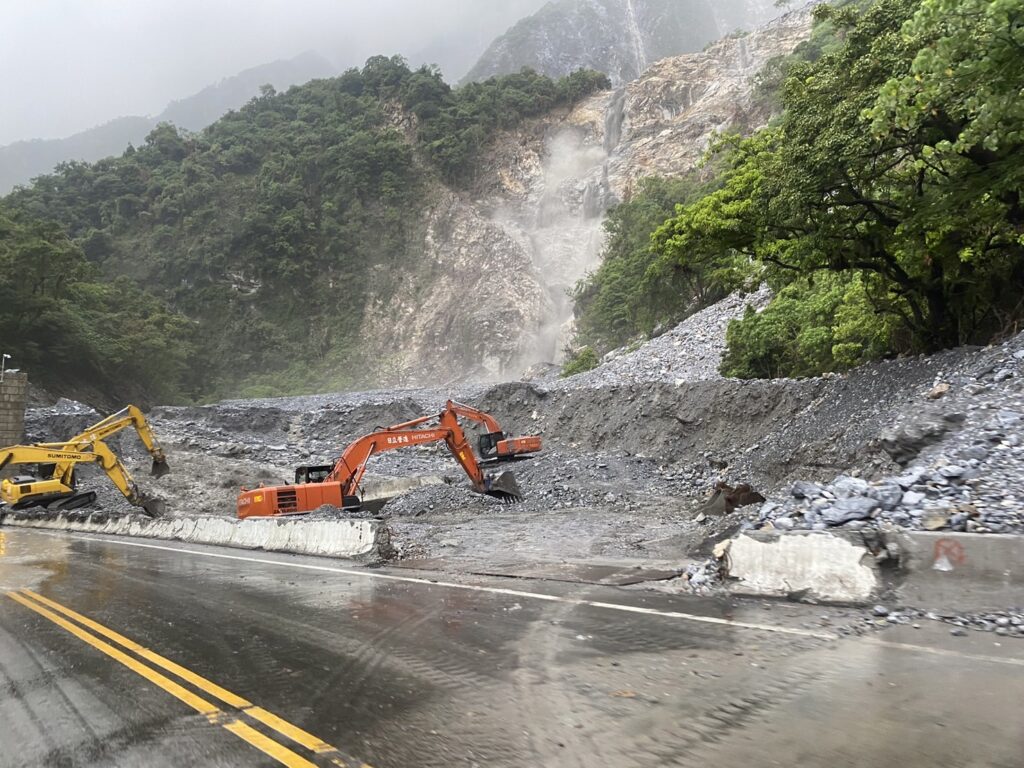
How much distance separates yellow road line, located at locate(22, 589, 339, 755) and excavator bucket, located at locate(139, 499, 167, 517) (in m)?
14.0

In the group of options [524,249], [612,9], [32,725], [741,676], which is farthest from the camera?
[612,9]


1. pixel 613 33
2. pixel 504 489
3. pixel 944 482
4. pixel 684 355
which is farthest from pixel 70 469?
pixel 613 33

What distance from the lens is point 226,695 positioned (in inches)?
187

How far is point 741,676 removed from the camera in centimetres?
470

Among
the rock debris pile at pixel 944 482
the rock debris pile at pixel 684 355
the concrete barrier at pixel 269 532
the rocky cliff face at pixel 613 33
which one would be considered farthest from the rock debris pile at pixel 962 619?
the rocky cliff face at pixel 613 33

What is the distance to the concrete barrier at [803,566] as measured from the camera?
21.1 feet

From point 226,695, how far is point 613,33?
165 metres

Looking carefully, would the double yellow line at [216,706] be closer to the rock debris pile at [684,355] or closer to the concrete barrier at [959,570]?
the concrete barrier at [959,570]

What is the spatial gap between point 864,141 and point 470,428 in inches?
783

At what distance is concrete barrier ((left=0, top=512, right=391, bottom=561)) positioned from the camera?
1130 cm

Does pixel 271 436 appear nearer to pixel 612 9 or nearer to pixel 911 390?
pixel 911 390

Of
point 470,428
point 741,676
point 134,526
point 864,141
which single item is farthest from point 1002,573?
point 470,428

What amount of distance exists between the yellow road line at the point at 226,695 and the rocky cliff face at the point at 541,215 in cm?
5466

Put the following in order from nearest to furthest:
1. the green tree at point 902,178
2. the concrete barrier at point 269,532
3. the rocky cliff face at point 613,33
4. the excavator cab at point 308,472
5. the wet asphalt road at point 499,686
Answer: the wet asphalt road at point 499,686
the green tree at point 902,178
the concrete barrier at point 269,532
the excavator cab at point 308,472
the rocky cliff face at point 613,33
